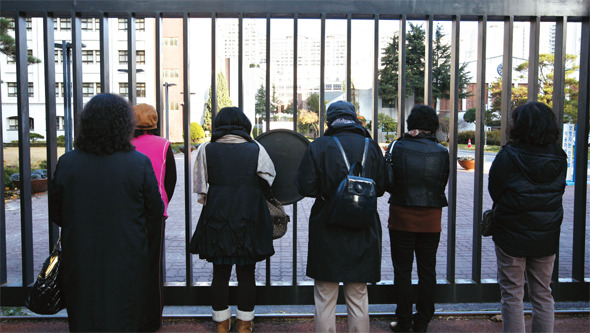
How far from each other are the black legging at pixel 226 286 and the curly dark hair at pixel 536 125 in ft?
7.74

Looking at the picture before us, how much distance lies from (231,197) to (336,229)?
897mm

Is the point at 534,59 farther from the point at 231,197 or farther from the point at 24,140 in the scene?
the point at 24,140

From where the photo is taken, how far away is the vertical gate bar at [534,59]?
4.27 meters

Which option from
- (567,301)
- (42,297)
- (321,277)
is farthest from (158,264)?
(567,301)

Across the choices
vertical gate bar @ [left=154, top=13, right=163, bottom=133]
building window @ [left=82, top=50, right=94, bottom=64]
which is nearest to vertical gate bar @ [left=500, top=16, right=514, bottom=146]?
vertical gate bar @ [left=154, top=13, right=163, bottom=133]

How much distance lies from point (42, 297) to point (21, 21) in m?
2.76

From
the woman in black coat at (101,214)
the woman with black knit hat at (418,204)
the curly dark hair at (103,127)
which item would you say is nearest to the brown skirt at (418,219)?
the woman with black knit hat at (418,204)

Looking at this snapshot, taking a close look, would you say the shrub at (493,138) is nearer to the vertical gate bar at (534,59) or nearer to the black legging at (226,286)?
the vertical gate bar at (534,59)

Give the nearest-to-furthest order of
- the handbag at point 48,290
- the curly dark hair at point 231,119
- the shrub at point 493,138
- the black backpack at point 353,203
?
1. the handbag at point 48,290
2. the black backpack at point 353,203
3. the curly dark hair at point 231,119
4. the shrub at point 493,138

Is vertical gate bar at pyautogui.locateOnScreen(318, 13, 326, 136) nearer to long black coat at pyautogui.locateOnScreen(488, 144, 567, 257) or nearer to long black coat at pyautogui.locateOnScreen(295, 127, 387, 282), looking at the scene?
long black coat at pyautogui.locateOnScreen(295, 127, 387, 282)

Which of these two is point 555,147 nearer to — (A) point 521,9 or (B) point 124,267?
(A) point 521,9

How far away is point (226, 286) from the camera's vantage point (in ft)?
12.4

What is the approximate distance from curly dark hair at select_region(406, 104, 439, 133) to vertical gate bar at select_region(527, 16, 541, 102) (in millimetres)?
1257

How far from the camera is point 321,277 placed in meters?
3.30
